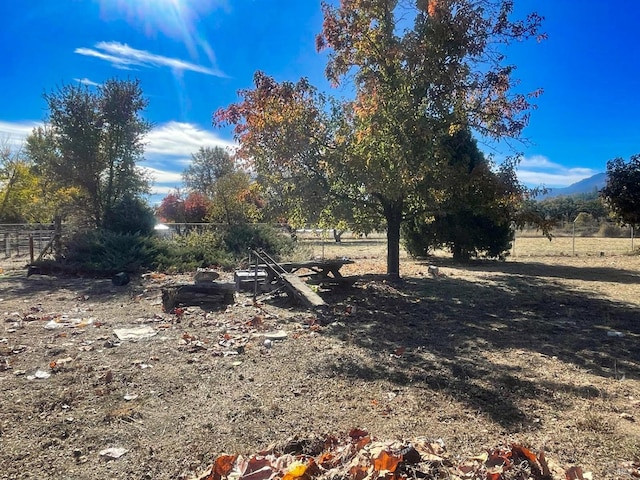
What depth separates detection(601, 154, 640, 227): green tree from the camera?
1792 cm

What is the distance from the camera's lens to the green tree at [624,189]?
1792 centimetres

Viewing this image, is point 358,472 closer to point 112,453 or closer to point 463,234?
point 112,453

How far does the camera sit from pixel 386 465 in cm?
227

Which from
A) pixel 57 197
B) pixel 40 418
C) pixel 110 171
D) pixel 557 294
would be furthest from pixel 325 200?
pixel 57 197

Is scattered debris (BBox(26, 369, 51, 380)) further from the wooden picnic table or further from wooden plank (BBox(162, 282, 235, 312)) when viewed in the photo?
the wooden picnic table

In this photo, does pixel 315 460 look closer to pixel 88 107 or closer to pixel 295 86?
pixel 295 86

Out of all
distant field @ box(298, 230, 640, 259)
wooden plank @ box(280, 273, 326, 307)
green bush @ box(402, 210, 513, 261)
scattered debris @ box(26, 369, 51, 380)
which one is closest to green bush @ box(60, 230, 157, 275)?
distant field @ box(298, 230, 640, 259)

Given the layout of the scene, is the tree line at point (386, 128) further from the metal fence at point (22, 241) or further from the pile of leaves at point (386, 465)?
the metal fence at point (22, 241)

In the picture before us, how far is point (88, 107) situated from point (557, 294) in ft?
56.4

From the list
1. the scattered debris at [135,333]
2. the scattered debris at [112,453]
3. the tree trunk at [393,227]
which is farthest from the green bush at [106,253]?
the scattered debris at [112,453]

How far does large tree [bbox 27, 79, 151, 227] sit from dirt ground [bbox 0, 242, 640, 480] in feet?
32.0

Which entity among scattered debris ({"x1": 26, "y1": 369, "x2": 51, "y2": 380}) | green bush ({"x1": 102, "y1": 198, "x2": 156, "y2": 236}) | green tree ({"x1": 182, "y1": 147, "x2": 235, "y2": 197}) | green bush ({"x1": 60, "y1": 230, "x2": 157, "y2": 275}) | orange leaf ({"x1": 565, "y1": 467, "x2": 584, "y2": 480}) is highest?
green tree ({"x1": 182, "y1": 147, "x2": 235, "y2": 197})

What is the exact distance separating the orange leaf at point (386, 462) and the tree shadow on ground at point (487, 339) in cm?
143

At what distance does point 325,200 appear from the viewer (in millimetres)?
10281
